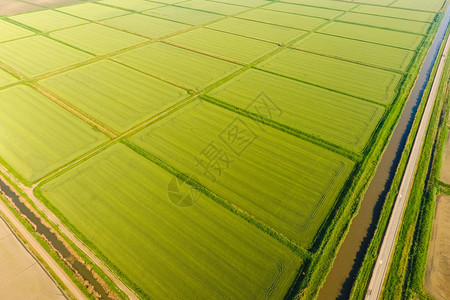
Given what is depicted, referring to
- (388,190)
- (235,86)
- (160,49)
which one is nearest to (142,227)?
(388,190)

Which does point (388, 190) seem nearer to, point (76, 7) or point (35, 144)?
point (35, 144)

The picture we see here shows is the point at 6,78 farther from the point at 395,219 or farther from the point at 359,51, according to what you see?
the point at 359,51

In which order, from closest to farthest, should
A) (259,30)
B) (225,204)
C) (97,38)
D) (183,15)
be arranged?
(225,204)
(97,38)
(259,30)
(183,15)

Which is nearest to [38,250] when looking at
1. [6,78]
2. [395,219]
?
[395,219]

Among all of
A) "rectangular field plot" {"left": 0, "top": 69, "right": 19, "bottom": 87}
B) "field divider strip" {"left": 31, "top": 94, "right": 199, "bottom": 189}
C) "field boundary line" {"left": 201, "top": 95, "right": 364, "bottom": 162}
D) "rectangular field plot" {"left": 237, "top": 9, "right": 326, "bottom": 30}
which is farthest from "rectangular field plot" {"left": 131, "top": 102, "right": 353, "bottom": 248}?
"rectangular field plot" {"left": 237, "top": 9, "right": 326, "bottom": 30}

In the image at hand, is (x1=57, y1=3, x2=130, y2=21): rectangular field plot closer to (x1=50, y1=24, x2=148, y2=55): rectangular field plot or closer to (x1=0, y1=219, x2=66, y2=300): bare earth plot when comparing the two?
(x1=50, y1=24, x2=148, y2=55): rectangular field plot

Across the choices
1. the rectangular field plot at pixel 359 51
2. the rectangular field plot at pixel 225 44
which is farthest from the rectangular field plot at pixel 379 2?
the rectangular field plot at pixel 225 44

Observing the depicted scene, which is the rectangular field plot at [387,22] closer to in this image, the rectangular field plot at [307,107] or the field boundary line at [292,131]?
the rectangular field plot at [307,107]
